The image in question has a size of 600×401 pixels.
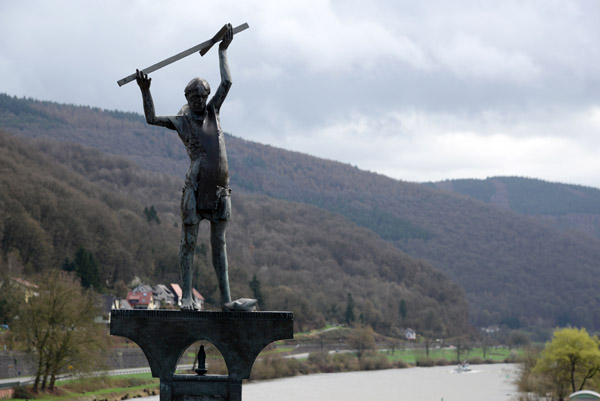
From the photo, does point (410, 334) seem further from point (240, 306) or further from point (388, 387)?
point (240, 306)

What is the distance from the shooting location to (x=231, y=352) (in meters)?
12.9

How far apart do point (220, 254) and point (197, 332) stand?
4.18 feet

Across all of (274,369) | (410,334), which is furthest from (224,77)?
(410,334)

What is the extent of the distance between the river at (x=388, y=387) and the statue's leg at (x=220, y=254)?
173ft

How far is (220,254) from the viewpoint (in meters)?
13.5

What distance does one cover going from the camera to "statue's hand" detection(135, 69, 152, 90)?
13062mm

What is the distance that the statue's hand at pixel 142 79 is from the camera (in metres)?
13.1

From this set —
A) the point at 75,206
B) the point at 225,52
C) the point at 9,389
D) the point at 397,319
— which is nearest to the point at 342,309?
the point at 397,319

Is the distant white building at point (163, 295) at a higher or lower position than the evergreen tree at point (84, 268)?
lower

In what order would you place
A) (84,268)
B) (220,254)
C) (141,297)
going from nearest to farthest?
(220,254) → (84,268) → (141,297)

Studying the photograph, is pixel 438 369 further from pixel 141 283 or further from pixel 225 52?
pixel 225 52

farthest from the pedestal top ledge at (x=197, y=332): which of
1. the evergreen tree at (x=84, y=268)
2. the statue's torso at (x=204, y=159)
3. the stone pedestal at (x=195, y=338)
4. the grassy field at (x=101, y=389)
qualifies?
the evergreen tree at (x=84, y=268)

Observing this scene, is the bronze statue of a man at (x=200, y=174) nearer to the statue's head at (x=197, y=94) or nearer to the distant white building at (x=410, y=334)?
the statue's head at (x=197, y=94)

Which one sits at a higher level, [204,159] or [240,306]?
[204,159]
